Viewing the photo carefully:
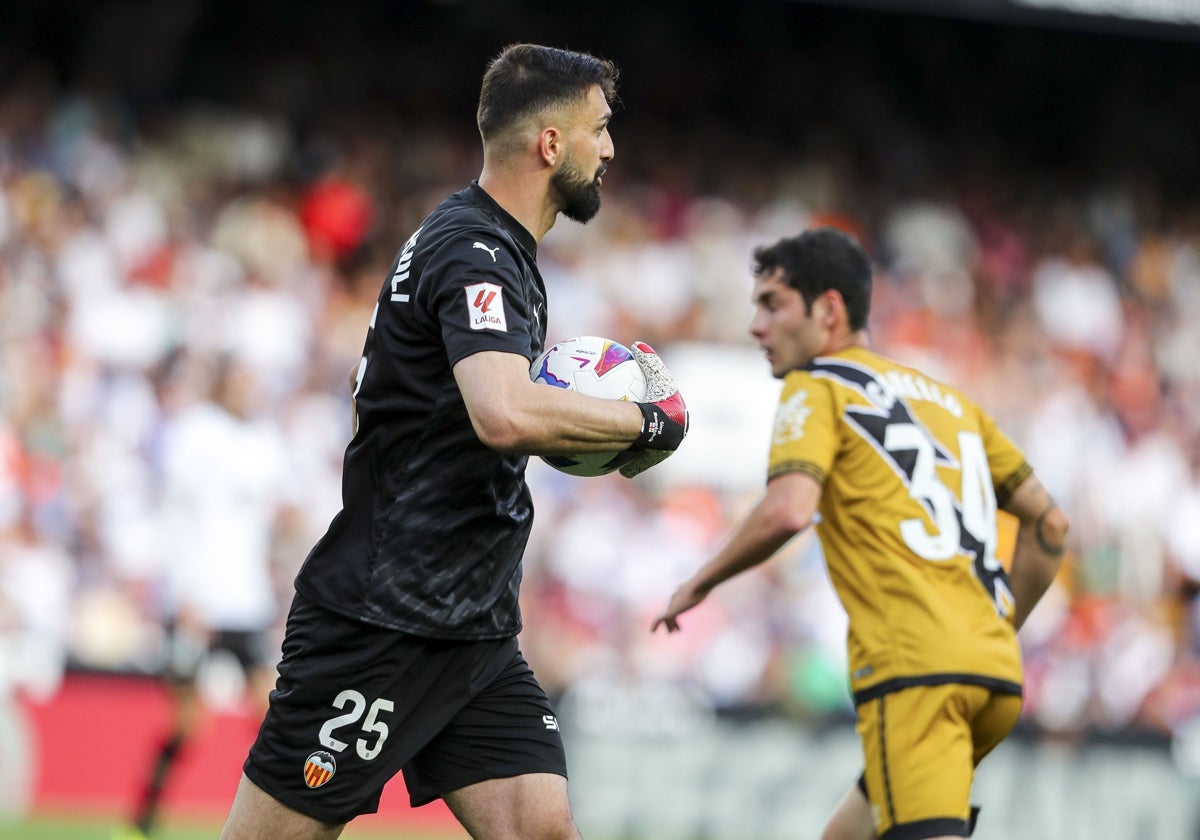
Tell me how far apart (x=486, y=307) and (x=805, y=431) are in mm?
1424

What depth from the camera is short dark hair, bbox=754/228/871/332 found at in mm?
5312

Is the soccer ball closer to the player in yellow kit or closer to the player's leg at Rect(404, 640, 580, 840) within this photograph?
the player's leg at Rect(404, 640, 580, 840)

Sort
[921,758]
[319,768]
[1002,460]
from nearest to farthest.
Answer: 1. [319,768]
2. [921,758]
3. [1002,460]

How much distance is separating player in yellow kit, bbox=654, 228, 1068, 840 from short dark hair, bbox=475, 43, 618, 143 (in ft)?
4.29

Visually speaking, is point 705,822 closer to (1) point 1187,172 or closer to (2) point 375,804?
(2) point 375,804

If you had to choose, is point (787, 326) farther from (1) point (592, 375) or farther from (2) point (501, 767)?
(2) point (501, 767)

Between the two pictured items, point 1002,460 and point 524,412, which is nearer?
point 524,412

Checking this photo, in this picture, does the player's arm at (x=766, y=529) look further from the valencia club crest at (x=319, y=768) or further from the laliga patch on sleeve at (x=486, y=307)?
the laliga patch on sleeve at (x=486, y=307)

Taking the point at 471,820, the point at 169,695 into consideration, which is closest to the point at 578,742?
the point at 169,695

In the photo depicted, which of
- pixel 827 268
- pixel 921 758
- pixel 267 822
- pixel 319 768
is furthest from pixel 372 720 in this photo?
pixel 827 268

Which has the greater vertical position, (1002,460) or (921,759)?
(1002,460)

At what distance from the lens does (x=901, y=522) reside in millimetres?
4918

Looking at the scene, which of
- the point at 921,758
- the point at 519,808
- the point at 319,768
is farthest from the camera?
the point at 921,758

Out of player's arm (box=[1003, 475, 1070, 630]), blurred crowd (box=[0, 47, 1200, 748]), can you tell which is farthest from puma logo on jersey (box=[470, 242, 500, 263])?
blurred crowd (box=[0, 47, 1200, 748])
